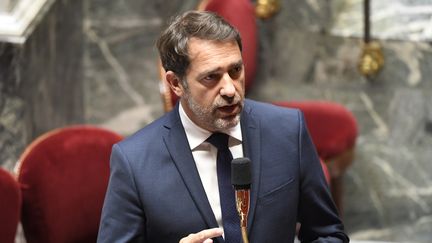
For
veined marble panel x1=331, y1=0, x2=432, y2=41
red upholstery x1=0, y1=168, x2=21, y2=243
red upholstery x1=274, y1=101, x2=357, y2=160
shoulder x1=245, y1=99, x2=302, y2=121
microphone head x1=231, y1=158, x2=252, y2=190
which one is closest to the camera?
microphone head x1=231, y1=158, x2=252, y2=190

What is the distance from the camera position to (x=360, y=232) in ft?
12.1

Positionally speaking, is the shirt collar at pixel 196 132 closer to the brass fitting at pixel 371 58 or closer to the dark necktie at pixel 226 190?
the dark necktie at pixel 226 190

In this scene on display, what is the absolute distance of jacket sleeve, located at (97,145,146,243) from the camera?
6.70 feet

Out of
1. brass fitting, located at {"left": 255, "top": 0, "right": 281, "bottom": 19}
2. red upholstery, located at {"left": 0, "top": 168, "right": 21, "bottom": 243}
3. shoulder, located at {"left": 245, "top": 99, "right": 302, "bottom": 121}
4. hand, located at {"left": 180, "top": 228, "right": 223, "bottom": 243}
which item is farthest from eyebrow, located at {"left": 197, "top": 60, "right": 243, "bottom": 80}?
brass fitting, located at {"left": 255, "top": 0, "right": 281, "bottom": 19}

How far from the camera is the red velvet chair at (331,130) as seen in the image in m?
3.40

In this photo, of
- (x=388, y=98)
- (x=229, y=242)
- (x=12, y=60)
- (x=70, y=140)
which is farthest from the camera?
(x=388, y=98)

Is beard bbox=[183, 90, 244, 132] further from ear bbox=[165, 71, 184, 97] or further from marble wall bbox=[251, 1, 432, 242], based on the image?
marble wall bbox=[251, 1, 432, 242]

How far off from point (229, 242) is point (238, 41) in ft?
1.46

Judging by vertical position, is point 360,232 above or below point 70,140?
below

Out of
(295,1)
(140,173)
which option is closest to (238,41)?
→ (140,173)

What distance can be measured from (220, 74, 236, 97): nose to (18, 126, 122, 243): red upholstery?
2.83 ft

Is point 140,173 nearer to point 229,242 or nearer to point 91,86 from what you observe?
point 229,242

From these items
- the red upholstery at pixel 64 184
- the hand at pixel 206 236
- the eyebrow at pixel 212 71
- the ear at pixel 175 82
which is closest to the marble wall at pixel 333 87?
the red upholstery at pixel 64 184

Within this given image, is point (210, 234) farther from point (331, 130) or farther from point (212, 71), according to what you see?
point (331, 130)
